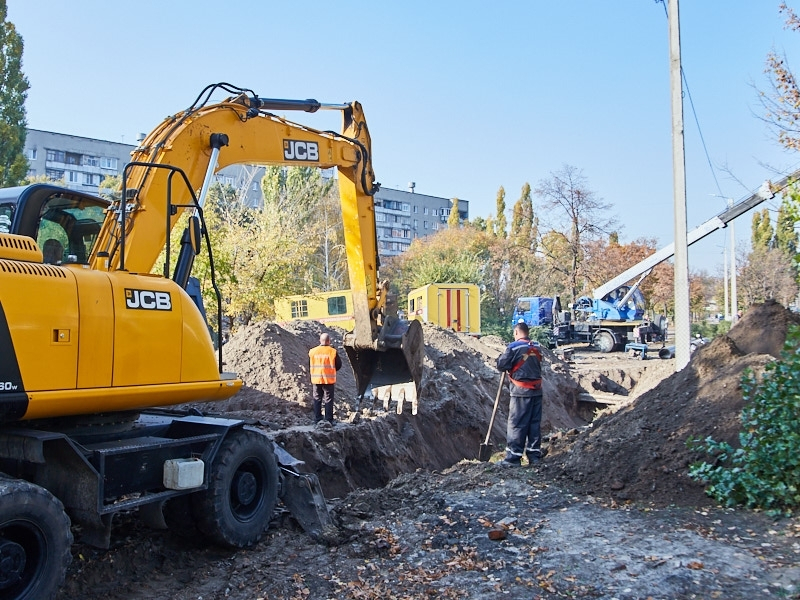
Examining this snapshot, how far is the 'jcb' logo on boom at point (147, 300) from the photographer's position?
16.4 ft

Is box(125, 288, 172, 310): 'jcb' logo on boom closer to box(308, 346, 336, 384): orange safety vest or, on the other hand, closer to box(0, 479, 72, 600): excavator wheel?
box(0, 479, 72, 600): excavator wheel

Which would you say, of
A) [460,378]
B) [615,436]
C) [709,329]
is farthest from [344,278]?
[615,436]

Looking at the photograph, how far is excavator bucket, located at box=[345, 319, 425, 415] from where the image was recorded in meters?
8.91

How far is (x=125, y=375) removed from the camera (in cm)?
496

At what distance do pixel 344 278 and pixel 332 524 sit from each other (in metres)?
37.4

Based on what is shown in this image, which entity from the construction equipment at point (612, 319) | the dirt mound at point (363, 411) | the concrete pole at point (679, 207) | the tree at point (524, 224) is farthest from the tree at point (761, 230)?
the concrete pole at point (679, 207)

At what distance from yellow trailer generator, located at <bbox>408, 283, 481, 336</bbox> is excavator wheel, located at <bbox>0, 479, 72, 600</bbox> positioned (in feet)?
77.5

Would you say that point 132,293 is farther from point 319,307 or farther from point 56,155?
point 56,155

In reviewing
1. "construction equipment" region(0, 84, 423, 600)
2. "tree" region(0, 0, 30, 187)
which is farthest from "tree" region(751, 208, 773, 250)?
"construction equipment" region(0, 84, 423, 600)

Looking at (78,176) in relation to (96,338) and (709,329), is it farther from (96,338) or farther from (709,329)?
(96,338)

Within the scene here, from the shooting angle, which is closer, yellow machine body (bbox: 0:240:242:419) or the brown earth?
yellow machine body (bbox: 0:240:242:419)

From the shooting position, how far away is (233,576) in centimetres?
523

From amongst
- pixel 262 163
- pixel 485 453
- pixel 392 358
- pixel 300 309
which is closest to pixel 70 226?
pixel 262 163

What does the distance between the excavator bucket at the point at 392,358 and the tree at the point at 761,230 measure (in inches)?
2140
